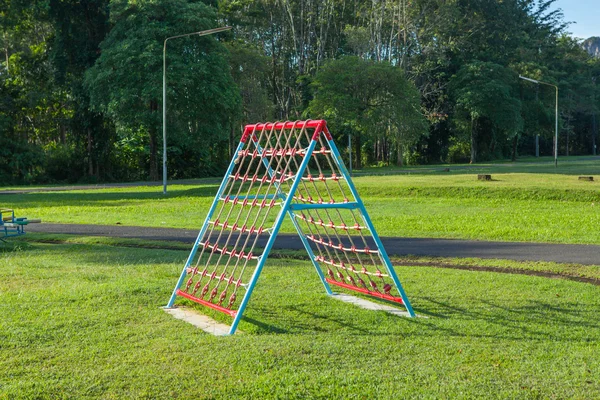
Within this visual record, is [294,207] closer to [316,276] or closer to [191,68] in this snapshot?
[316,276]

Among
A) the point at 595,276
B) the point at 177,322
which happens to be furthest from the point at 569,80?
the point at 177,322

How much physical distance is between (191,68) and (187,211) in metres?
18.5

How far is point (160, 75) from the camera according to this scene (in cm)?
4028

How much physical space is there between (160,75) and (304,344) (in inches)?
1384

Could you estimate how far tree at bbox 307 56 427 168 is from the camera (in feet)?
155

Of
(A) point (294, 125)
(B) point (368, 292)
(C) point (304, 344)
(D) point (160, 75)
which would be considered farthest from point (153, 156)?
(C) point (304, 344)

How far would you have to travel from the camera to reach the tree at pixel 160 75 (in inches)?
1597

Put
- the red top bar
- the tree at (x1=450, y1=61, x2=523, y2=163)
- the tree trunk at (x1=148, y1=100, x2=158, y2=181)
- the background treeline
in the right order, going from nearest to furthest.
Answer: the red top bar, the background treeline, the tree trunk at (x1=148, y1=100, x2=158, y2=181), the tree at (x1=450, y1=61, x2=523, y2=163)

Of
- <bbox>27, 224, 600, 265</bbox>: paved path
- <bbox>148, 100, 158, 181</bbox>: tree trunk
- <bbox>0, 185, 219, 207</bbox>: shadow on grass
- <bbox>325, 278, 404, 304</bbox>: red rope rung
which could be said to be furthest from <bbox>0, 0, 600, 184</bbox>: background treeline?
<bbox>325, 278, 404, 304</bbox>: red rope rung

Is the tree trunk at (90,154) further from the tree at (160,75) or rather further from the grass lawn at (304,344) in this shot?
the grass lawn at (304,344)

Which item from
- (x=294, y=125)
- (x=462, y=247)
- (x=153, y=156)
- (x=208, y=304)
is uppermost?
(x=294, y=125)

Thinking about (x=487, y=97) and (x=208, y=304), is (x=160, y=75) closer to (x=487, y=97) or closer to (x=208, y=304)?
(x=487, y=97)

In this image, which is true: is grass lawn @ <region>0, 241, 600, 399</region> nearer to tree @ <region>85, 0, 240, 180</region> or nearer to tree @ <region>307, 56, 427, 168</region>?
tree @ <region>85, 0, 240, 180</region>

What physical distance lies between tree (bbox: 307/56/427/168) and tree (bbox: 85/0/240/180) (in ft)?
23.0
